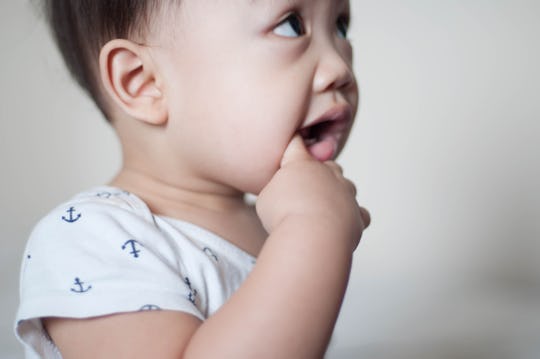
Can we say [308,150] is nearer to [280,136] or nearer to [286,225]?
[280,136]

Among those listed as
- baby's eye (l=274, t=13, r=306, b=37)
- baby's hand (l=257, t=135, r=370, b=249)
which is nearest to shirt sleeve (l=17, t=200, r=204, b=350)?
baby's hand (l=257, t=135, r=370, b=249)

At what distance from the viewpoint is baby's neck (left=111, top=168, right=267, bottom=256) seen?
63cm

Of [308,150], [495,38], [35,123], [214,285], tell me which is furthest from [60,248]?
[495,38]

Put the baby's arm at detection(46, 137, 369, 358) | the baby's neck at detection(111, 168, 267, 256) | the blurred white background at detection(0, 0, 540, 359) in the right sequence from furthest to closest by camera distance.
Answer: the blurred white background at detection(0, 0, 540, 359)
the baby's neck at detection(111, 168, 267, 256)
the baby's arm at detection(46, 137, 369, 358)

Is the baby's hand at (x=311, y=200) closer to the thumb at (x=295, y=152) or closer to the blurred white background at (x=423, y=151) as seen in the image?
the thumb at (x=295, y=152)

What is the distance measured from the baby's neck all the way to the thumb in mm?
134

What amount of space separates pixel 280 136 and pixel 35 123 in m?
0.93

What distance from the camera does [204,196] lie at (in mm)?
662

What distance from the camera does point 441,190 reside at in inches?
49.0

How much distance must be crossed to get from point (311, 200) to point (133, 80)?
0.85 ft

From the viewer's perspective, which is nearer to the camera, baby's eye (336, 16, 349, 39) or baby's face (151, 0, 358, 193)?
baby's face (151, 0, 358, 193)

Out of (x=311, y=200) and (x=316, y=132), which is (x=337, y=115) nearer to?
(x=316, y=132)

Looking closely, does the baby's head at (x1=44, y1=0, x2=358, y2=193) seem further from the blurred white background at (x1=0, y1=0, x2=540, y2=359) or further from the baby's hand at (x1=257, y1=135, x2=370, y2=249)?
the blurred white background at (x1=0, y1=0, x2=540, y2=359)

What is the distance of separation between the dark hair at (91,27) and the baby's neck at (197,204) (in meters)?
0.13
